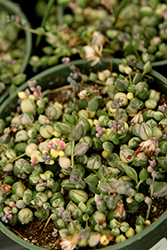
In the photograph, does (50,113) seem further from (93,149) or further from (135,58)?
(135,58)

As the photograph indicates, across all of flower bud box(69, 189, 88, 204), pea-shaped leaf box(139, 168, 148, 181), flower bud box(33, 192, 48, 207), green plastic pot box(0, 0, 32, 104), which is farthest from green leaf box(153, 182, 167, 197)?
green plastic pot box(0, 0, 32, 104)

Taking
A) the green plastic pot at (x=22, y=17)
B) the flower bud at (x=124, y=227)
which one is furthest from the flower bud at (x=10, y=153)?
the flower bud at (x=124, y=227)

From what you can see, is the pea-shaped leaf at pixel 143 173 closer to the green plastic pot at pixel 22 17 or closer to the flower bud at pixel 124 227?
the flower bud at pixel 124 227

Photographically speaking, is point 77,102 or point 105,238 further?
point 77,102

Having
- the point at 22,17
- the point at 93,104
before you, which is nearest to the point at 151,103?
the point at 93,104

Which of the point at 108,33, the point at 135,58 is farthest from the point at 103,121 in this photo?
the point at 108,33

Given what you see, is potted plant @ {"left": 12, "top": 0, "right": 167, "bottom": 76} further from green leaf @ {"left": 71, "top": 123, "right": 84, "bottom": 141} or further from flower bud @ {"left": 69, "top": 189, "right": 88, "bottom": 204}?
flower bud @ {"left": 69, "top": 189, "right": 88, "bottom": 204}
